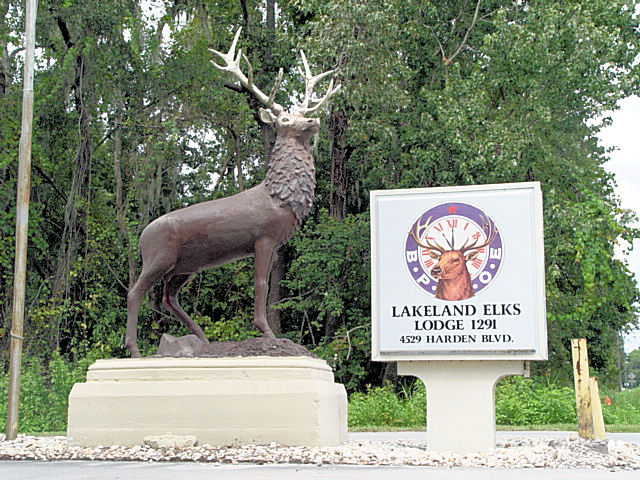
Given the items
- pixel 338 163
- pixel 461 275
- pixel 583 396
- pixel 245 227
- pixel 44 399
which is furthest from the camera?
pixel 338 163

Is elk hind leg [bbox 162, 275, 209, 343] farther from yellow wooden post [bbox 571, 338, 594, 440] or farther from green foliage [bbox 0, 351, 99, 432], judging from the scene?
green foliage [bbox 0, 351, 99, 432]

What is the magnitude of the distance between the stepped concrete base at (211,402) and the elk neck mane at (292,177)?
1.90 m

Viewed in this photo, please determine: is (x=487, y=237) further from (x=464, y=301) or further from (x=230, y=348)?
(x=230, y=348)

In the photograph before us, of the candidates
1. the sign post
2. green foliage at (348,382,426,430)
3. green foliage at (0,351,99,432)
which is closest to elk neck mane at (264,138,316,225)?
the sign post

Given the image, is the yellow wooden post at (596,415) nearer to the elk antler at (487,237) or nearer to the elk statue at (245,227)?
the elk antler at (487,237)

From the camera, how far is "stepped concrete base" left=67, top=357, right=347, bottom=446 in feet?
30.5

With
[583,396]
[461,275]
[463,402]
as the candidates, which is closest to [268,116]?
[461,275]

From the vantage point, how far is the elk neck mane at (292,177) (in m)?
10.3

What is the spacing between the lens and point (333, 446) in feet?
31.6

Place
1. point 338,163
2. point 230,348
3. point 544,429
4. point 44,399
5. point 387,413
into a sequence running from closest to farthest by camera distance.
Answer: point 230,348 < point 544,429 < point 387,413 < point 44,399 < point 338,163

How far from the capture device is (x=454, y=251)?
9961mm

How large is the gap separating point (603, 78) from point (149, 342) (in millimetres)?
12299

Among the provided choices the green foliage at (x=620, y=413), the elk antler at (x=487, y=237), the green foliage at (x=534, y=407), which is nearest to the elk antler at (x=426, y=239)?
the elk antler at (x=487, y=237)

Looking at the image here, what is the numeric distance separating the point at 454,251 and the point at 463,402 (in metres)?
1.72
